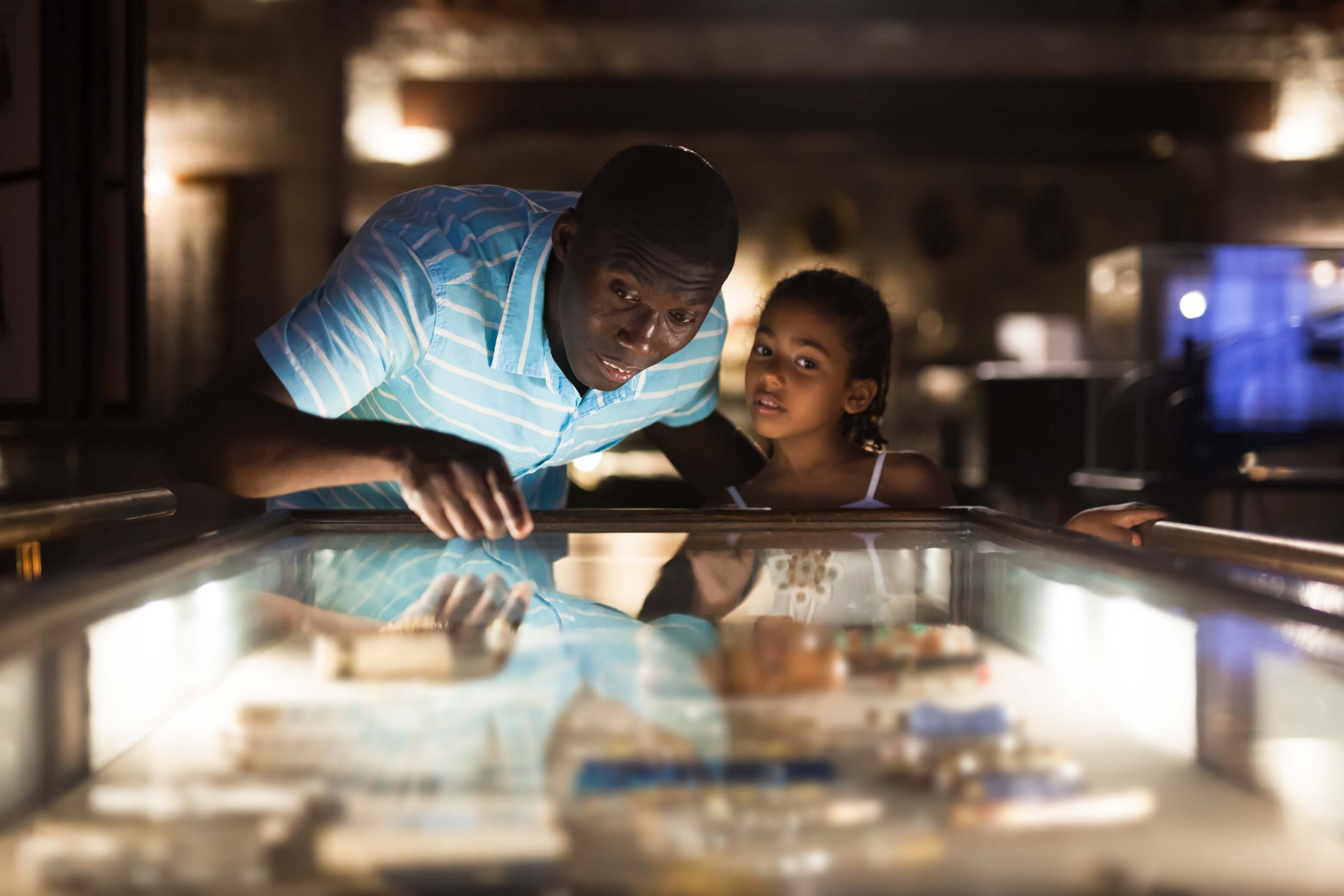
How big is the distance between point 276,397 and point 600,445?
52 centimetres

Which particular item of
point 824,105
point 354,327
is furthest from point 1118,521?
point 824,105

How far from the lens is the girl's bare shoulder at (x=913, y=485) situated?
1461 mm

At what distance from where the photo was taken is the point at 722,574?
0.74 metres

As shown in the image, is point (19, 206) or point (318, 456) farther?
point (19, 206)

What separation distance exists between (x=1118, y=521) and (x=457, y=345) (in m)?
0.72

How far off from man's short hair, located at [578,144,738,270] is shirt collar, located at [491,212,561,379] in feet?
0.24

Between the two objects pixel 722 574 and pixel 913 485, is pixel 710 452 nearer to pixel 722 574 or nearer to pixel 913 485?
pixel 913 485

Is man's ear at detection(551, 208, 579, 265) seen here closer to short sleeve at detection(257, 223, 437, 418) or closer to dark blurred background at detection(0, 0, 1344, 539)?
short sleeve at detection(257, 223, 437, 418)

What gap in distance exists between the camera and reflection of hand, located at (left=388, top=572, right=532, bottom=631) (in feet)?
1.87

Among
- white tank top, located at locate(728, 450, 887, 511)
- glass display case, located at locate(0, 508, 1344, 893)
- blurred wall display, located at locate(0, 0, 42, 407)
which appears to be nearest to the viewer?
glass display case, located at locate(0, 508, 1344, 893)

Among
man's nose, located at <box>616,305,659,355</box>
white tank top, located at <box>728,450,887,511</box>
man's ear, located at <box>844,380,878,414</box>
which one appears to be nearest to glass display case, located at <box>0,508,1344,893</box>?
man's nose, located at <box>616,305,659,355</box>

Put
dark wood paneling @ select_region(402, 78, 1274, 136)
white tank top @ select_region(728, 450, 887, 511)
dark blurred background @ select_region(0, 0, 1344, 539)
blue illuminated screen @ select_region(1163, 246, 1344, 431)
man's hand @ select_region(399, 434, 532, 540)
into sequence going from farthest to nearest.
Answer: dark wood paneling @ select_region(402, 78, 1274, 136), dark blurred background @ select_region(0, 0, 1344, 539), blue illuminated screen @ select_region(1163, 246, 1344, 431), white tank top @ select_region(728, 450, 887, 511), man's hand @ select_region(399, 434, 532, 540)

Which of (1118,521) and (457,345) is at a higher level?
(457,345)

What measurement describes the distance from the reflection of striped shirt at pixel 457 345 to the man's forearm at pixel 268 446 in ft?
0.19
